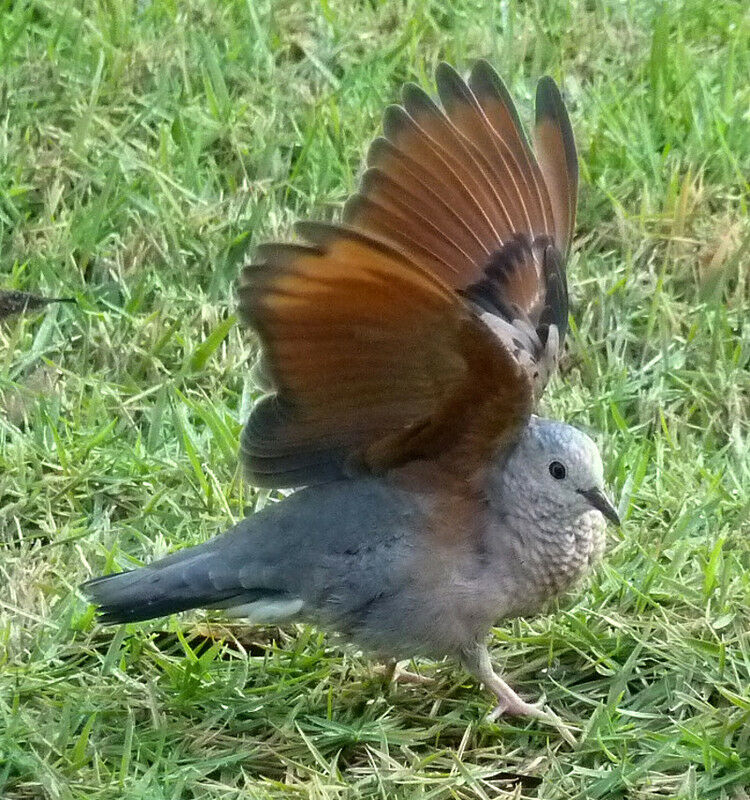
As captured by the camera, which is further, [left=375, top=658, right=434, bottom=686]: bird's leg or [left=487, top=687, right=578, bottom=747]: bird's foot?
[left=375, top=658, right=434, bottom=686]: bird's leg

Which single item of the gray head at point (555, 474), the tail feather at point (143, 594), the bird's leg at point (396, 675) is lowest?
the bird's leg at point (396, 675)

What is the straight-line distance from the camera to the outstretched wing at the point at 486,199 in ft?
10.9

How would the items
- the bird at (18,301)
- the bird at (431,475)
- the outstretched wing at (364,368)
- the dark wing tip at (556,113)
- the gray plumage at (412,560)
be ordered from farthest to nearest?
1. the bird at (18,301)
2. the dark wing tip at (556,113)
3. the gray plumage at (412,560)
4. the bird at (431,475)
5. the outstretched wing at (364,368)

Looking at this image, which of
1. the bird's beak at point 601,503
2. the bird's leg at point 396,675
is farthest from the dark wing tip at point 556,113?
the bird's leg at point 396,675

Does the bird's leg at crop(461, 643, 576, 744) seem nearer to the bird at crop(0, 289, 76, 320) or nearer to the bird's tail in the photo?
the bird's tail

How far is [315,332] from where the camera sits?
9.95 ft

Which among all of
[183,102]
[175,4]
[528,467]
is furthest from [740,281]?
[175,4]

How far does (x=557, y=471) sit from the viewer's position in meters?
3.50

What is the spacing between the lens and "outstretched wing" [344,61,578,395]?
3334mm

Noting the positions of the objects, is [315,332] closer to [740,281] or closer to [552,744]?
[552,744]

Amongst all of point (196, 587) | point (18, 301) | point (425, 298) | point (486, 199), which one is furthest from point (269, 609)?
point (18, 301)

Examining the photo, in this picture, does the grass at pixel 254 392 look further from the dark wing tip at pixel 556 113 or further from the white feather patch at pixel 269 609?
the dark wing tip at pixel 556 113

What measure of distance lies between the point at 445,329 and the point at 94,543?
1465mm

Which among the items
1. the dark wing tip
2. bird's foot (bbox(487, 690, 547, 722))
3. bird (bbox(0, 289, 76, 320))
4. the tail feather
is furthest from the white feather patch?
bird (bbox(0, 289, 76, 320))
